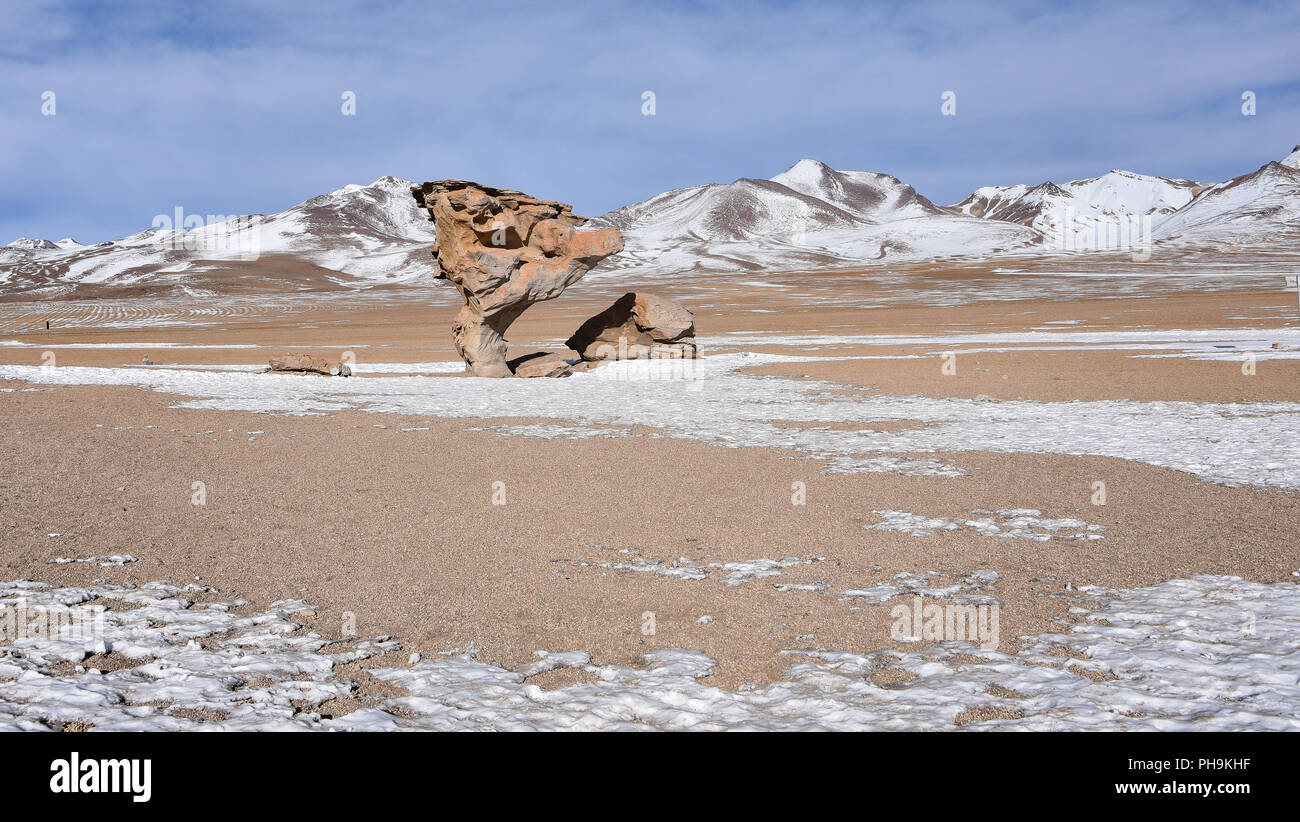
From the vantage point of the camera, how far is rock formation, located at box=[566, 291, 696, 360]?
37312 millimetres

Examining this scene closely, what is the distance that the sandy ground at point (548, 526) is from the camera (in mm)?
7453

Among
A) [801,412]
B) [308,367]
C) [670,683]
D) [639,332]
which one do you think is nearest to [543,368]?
[639,332]

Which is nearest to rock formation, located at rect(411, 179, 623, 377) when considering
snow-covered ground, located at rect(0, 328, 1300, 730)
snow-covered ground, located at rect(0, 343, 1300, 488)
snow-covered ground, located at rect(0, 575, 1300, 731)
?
snow-covered ground, located at rect(0, 343, 1300, 488)

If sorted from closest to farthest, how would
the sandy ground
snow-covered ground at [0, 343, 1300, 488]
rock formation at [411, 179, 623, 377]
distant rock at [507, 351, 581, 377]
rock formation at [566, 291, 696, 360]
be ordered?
the sandy ground
snow-covered ground at [0, 343, 1300, 488]
distant rock at [507, 351, 581, 377]
rock formation at [411, 179, 623, 377]
rock formation at [566, 291, 696, 360]

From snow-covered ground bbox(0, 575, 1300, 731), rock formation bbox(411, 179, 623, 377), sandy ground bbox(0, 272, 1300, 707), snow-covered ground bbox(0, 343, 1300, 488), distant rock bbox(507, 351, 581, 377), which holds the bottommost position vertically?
snow-covered ground bbox(0, 575, 1300, 731)

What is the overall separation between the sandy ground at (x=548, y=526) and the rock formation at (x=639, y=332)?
17.4m

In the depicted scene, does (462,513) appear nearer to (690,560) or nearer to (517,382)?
(690,560)

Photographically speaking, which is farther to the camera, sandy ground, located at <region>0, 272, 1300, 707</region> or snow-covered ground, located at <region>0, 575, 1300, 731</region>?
sandy ground, located at <region>0, 272, 1300, 707</region>

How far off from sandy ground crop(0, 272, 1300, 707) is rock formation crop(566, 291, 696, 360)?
17.4m

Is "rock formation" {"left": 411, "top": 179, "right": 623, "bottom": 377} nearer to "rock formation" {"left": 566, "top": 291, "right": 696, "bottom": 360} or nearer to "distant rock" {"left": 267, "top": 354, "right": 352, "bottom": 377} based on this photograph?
"rock formation" {"left": 566, "top": 291, "right": 696, "bottom": 360}

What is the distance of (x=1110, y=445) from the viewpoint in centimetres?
1557
